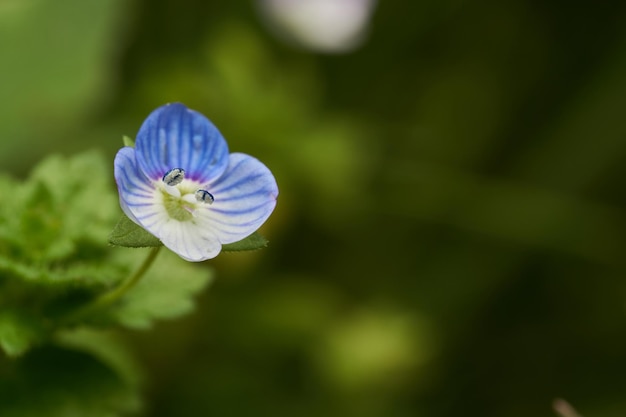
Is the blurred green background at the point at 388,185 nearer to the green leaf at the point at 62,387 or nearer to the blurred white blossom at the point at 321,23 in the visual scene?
the blurred white blossom at the point at 321,23

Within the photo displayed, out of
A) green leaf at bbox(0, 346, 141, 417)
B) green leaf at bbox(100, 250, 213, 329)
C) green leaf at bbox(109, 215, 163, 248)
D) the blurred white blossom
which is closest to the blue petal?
green leaf at bbox(109, 215, 163, 248)

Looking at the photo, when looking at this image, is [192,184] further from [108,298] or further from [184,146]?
[108,298]

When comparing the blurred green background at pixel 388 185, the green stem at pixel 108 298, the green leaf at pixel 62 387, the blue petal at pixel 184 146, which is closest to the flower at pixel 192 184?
the blue petal at pixel 184 146

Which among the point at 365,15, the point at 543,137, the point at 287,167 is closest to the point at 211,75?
the point at 287,167

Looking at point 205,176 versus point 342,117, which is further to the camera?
point 342,117

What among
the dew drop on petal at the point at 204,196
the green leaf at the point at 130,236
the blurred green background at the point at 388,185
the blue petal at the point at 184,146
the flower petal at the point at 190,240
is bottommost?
the green leaf at the point at 130,236

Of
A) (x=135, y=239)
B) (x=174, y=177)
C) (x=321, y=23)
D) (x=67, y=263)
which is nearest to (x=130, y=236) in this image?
(x=135, y=239)

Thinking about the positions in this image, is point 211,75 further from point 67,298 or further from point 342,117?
point 67,298
